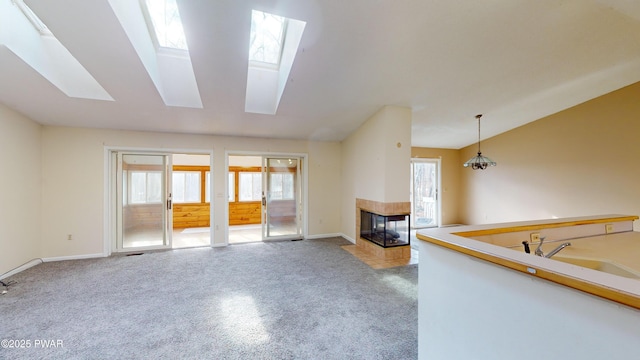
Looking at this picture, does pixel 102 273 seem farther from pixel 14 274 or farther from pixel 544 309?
pixel 544 309

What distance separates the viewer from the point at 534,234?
1.76 metres

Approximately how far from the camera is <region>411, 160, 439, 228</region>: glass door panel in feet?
23.2

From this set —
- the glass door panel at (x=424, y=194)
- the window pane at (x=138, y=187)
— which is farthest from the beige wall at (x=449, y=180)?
the window pane at (x=138, y=187)

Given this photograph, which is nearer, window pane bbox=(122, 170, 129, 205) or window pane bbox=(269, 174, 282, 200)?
window pane bbox=(122, 170, 129, 205)

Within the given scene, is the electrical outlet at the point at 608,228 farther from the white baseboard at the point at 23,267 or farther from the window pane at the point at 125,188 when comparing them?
the white baseboard at the point at 23,267

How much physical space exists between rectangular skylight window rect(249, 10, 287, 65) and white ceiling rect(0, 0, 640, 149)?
19.4 inches

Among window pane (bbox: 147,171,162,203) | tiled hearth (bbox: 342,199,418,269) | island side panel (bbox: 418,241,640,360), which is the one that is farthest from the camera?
window pane (bbox: 147,171,162,203)

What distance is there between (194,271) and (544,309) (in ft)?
12.9

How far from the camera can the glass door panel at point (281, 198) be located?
5.41m

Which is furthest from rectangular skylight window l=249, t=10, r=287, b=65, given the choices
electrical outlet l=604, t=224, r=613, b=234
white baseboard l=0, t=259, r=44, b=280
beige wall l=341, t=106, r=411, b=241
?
white baseboard l=0, t=259, r=44, b=280

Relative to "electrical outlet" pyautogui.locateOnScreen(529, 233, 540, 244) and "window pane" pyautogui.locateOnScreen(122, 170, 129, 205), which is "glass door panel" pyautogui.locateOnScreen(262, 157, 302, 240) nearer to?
"window pane" pyautogui.locateOnScreen(122, 170, 129, 205)

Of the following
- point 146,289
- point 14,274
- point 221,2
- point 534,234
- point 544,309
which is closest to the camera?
point 544,309

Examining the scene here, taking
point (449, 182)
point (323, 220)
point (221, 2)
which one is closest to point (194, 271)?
point (323, 220)

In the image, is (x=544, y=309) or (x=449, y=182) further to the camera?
(x=449, y=182)
